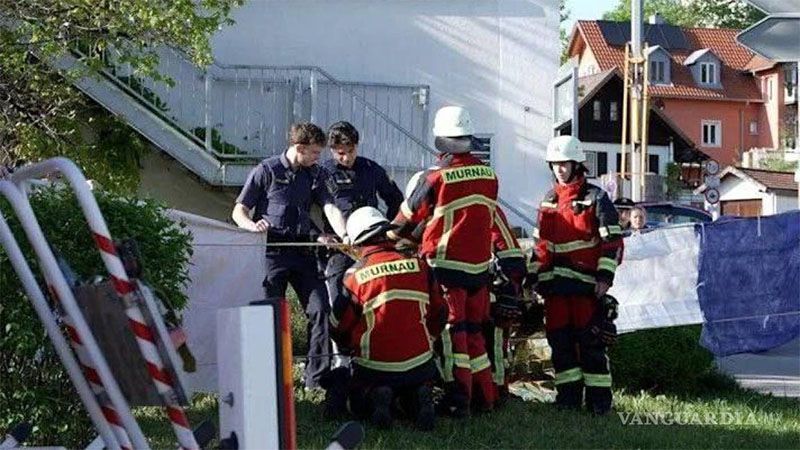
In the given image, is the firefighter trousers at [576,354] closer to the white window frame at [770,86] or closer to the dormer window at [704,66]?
the dormer window at [704,66]

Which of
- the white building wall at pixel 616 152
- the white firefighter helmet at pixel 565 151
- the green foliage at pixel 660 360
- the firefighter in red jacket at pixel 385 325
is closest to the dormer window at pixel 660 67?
the white building wall at pixel 616 152

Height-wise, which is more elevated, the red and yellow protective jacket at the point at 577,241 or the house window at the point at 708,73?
the house window at the point at 708,73

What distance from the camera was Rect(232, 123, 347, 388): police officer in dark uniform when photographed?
385 inches

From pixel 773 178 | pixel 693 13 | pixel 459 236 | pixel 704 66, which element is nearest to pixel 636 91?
pixel 773 178

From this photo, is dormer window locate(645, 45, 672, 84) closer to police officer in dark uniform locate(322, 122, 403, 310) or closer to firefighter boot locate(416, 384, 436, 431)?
police officer in dark uniform locate(322, 122, 403, 310)

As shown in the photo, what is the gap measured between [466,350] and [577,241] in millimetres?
1058

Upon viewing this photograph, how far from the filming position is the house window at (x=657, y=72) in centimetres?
8266

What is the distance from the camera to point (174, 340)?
493 cm

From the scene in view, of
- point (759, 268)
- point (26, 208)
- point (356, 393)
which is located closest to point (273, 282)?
point (356, 393)

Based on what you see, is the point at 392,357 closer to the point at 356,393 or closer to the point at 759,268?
the point at 356,393

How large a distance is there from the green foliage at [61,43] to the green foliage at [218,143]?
3.19 meters

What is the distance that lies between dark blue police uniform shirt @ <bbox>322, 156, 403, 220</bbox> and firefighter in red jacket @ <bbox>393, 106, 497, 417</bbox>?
1003 mm

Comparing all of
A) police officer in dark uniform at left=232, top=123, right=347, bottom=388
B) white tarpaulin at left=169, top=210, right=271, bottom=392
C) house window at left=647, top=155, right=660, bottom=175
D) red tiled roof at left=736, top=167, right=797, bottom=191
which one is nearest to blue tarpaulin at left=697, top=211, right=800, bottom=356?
police officer in dark uniform at left=232, top=123, right=347, bottom=388

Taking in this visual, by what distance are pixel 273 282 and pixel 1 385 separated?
8.62ft
